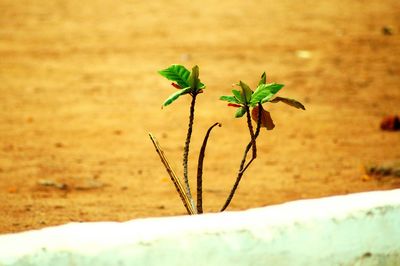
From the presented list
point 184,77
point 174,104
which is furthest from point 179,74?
point 174,104

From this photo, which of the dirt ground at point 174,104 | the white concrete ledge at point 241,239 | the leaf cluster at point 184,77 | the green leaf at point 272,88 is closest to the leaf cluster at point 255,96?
the green leaf at point 272,88

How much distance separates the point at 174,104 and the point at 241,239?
182 inches

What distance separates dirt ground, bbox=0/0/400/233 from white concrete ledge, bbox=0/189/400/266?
5.75ft

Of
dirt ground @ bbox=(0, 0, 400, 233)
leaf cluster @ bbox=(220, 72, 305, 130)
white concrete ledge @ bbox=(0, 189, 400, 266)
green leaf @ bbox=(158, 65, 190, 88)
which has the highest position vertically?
green leaf @ bbox=(158, 65, 190, 88)

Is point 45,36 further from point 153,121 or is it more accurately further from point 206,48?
point 153,121

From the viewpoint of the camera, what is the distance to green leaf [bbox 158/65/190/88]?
7.79 feet

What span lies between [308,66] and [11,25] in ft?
13.5

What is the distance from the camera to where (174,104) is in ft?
20.8

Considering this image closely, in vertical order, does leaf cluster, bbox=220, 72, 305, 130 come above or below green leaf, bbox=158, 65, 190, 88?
below

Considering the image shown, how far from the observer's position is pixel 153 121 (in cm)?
584

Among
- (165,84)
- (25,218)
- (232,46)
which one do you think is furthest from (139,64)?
(25,218)

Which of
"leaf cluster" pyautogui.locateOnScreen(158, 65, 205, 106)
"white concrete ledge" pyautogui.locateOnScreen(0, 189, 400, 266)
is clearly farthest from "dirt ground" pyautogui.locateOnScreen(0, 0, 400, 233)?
"white concrete ledge" pyautogui.locateOnScreen(0, 189, 400, 266)

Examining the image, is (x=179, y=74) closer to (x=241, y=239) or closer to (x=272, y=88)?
(x=272, y=88)

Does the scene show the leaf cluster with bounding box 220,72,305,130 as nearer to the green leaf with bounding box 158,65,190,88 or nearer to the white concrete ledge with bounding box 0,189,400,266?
the green leaf with bounding box 158,65,190,88
